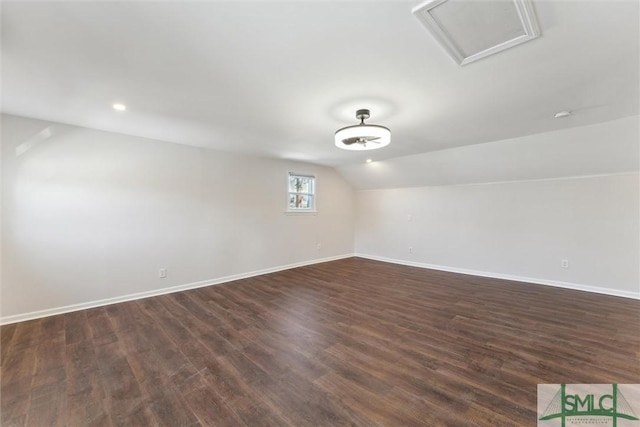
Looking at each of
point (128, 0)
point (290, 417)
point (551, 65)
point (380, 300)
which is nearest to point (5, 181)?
point (128, 0)

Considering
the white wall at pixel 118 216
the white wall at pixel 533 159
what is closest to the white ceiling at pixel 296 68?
the white wall at pixel 533 159

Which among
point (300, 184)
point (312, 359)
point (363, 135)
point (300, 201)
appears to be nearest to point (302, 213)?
point (300, 201)

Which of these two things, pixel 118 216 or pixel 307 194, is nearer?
pixel 118 216

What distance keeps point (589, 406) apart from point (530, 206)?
12.4 ft

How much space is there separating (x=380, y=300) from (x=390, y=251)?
3007mm

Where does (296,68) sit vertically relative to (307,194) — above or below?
above

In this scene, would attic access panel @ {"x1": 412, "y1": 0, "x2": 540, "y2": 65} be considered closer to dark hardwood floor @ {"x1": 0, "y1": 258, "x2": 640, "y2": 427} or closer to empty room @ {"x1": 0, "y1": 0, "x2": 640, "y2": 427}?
empty room @ {"x1": 0, "y1": 0, "x2": 640, "y2": 427}

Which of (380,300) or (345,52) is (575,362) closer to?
(380,300)

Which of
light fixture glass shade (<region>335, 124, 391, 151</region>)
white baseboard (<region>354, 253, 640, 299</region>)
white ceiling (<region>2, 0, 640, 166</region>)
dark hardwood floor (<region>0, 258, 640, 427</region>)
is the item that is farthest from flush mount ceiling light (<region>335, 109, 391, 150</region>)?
white baseboard (<region>354, 253, 640, 299</region>)

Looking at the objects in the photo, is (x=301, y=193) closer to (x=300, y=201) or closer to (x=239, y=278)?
(x=300, y=201)

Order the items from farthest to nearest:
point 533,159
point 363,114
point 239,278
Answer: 1. point 239,278
2. point 533,159
3. point 363,114

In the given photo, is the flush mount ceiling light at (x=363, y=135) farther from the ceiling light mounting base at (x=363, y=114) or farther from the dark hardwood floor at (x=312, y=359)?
the dark hardwood floor at (x=312, y=359)

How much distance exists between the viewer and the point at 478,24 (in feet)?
4.87

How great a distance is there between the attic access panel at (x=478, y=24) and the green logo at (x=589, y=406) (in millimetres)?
2376
